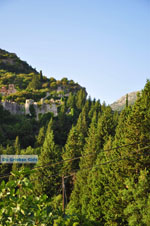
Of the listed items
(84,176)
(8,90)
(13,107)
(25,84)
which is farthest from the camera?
(25,84)

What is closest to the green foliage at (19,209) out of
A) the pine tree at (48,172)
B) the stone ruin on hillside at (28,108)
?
the pine tree at (48,172)

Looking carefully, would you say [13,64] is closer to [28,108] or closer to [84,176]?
[28,108]

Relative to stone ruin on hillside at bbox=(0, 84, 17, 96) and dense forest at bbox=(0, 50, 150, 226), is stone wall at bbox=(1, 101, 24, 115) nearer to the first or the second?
dense forest at bbox=(0, 50, 150, 226)

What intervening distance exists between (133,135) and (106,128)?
1877 cm

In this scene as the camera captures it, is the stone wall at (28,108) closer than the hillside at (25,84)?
Yes

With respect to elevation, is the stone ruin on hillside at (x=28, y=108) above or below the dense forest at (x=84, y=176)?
above

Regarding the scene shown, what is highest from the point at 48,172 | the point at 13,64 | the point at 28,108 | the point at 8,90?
the point at 13,64

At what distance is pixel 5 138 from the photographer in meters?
56.2

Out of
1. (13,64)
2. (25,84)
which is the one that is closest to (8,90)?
(25,84)

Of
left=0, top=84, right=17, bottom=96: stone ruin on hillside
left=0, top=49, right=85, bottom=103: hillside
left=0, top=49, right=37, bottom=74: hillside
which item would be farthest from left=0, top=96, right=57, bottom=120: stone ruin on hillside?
left=0, top=49, right=37, bottom=74: hillside

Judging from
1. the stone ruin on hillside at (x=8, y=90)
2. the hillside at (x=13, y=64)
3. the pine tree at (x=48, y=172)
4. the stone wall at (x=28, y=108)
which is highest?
the hillside at (x=13, y=64)

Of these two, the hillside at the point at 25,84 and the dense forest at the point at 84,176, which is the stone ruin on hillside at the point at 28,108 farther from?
the hillside at the point at 25,84

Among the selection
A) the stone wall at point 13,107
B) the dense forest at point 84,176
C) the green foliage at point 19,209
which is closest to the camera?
the green foliage at point 19,209

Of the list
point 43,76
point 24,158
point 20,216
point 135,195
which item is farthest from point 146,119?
point 43,76
